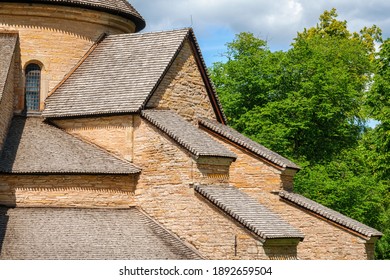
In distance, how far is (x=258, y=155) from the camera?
28.4 metres

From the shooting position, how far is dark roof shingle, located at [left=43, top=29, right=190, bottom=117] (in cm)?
2647

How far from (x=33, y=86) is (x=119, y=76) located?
2890mm

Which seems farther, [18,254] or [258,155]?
[258,155]

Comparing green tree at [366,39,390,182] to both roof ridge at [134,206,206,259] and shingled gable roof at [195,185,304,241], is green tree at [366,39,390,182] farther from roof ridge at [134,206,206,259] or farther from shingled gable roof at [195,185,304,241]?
roof ridge at [134,206,206,259]

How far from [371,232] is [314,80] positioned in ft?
46.1

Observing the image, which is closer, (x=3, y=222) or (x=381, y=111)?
(x=3, y=222)

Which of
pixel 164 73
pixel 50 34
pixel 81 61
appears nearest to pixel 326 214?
pixel 164 73

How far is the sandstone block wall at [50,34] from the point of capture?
27.8m

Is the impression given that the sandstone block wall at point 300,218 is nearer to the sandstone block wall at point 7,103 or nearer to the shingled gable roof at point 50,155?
the shingled gable roof at point 50,155

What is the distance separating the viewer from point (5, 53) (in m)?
26.8

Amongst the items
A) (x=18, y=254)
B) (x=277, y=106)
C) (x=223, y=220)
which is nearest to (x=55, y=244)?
(x=18, y=254)

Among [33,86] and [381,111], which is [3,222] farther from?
[381,111]

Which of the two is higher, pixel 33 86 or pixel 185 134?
pixel 33 86
